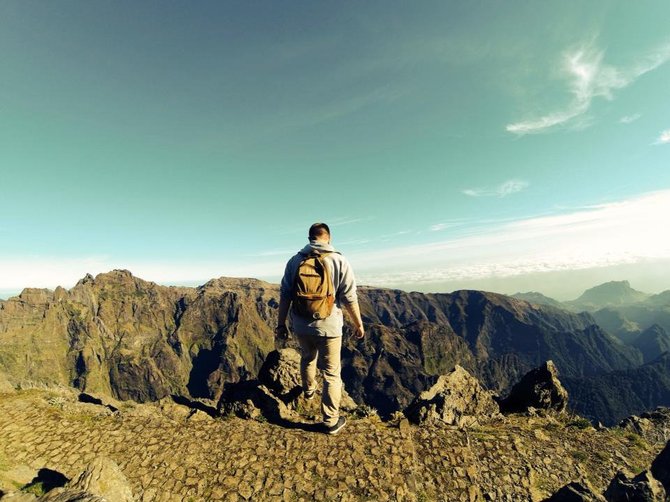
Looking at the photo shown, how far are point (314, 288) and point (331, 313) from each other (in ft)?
3.12

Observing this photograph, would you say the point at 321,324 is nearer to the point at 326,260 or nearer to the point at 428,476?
the point at 326,260

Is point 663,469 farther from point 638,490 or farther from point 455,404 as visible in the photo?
point 455,404

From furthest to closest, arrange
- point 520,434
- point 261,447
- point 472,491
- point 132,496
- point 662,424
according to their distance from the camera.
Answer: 1. point 662,424
2. point 520,434
3. point 261,447
4. point 472,491
5. point 132,496

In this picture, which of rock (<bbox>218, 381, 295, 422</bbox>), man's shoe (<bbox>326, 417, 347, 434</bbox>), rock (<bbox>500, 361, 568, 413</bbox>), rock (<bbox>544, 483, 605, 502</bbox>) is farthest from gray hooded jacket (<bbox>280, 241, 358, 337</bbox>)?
rock (<bbox>500, 361, 568, 413</bbox>)

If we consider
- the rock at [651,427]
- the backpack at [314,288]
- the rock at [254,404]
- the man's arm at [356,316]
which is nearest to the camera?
the backpack at [314,288]

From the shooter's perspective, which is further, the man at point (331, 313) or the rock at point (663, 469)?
the man at point (331, 313)

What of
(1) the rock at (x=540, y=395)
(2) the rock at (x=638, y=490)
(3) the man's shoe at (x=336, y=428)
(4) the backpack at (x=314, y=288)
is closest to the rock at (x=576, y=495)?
(2) the rock at (x=638, y=490)

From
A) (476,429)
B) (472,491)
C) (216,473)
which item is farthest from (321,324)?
(476,429)

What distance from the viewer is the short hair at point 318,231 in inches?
364

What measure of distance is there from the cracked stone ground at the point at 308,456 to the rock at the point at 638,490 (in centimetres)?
154

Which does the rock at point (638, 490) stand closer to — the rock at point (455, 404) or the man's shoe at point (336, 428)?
the rock at point (455, 404)

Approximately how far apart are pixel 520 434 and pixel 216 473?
1004 cm

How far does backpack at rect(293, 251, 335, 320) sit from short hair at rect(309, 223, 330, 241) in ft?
2.14

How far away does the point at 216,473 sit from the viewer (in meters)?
8.65
